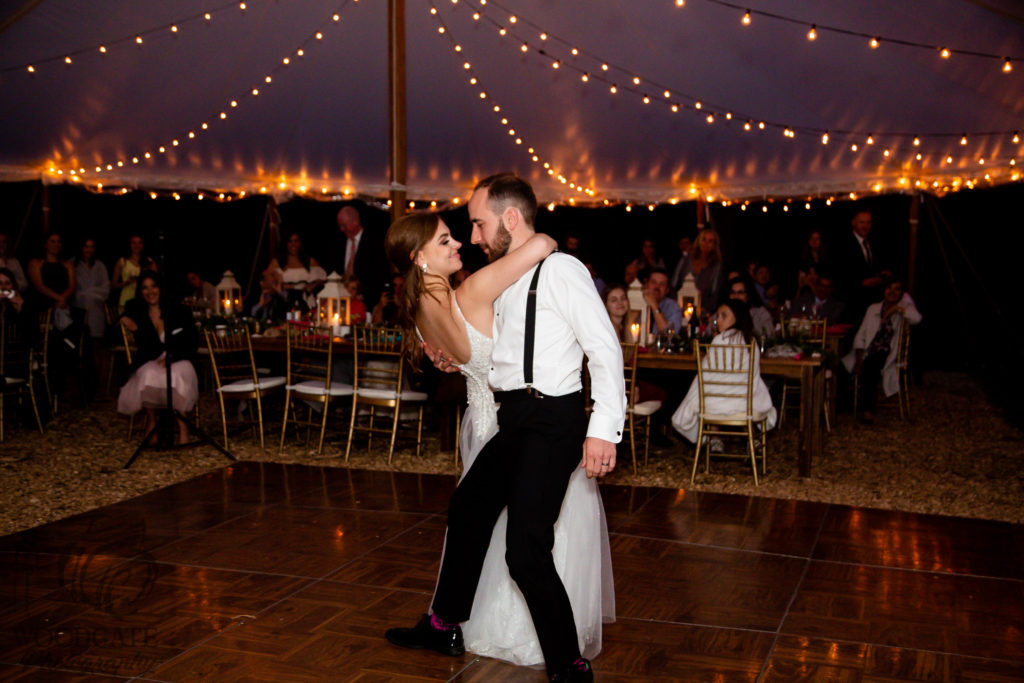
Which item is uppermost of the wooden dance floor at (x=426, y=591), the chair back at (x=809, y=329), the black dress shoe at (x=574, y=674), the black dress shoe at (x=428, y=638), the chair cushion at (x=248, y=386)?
the chair back at (x=809, y=329)

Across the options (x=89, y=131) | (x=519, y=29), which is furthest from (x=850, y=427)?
(x=89, y=131)

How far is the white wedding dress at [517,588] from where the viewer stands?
109 inches

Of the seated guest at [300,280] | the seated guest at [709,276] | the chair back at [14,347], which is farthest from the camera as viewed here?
the seated guest at [709,276]

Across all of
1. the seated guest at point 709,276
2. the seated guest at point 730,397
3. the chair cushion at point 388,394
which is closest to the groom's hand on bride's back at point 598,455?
the seated guest at point 730,397

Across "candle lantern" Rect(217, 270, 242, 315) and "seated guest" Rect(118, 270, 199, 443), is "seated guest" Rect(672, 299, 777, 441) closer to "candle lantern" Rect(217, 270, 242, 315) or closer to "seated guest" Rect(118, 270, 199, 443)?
"seated guest" Rect(118, 270, 199, 443)

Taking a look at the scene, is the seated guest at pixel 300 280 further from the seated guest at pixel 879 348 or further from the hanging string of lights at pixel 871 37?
the seated guest at pixel 879 348

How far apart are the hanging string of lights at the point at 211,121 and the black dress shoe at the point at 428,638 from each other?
6.73 meters

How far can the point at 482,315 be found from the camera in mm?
2768

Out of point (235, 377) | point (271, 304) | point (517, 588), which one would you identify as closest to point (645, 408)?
point (235, 377)

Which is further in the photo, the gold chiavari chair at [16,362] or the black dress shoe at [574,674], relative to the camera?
the gold chiavari chair at [16,362]

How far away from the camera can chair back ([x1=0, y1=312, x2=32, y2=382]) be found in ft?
21.6

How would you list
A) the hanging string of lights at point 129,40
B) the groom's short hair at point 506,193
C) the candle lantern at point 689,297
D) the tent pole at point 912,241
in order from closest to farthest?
the groom's short hair at point 506,193 < the candle lantern at point 689,297 < the hanging string of lights at point 129,40 < the tent pole at point 912,241

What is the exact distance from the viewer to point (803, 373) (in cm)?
552

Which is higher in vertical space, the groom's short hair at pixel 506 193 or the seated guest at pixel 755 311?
the groom's short hair at pixel 506 193
